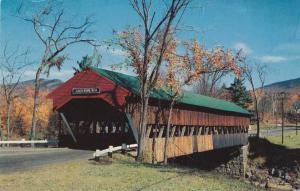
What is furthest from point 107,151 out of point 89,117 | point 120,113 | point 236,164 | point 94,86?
point 236,164

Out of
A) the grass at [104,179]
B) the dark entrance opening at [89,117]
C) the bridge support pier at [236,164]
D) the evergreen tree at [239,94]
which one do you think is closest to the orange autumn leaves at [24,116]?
the evergreen tree at [239,94]

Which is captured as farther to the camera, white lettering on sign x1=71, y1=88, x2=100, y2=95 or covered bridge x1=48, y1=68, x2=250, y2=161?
white lettering on sign x1=71, y1=88, x2=100, y2=95

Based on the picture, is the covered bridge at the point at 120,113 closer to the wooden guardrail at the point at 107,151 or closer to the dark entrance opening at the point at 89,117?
the dark entrance opening at the point at 89,117

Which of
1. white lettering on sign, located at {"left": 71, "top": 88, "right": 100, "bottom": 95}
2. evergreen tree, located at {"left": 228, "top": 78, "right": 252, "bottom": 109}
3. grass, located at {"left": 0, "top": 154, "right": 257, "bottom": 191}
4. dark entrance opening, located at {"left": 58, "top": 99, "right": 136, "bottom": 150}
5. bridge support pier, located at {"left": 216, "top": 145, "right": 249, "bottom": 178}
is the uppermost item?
evergreen tree, located at {"left": 228, "top": 78, "right": 252, "bottom": 109}

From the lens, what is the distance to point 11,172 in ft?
47.3

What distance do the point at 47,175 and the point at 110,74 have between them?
12.9 m

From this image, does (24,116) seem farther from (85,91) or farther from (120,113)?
(85,91)

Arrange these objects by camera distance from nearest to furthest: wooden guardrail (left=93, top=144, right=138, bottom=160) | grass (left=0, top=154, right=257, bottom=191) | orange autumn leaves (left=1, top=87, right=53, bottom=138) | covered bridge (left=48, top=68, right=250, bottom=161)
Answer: grass (left=0, top=154, right=257, bottom=191)
wooden guardrail (left=93, top=144, right=138, bottom=160)
covered bridge (left=48, top=68, right=250, bottom=161)
orange autumn leaves (left=1, top=87, right=53, bottom=138)

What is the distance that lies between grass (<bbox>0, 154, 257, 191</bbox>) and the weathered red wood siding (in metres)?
7.87

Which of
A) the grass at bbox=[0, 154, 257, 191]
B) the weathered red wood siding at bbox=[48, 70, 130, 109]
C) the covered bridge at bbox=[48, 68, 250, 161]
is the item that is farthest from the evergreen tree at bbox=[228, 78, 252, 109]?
the grass at bbox=[0, 154, 257, 191]

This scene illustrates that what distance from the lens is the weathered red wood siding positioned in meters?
24.2

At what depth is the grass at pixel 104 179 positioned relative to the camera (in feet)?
40.0

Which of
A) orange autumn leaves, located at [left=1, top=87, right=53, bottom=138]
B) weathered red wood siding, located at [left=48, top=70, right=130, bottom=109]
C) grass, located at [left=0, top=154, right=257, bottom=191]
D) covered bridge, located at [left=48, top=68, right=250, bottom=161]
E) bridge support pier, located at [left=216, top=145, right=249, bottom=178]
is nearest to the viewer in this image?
grass, located at [left=0, top=154, right=257, bottom=191]

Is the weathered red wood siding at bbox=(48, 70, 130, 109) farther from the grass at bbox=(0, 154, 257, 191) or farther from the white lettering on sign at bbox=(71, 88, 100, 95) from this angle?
the grass at bbox=(0, 154, 257, 191)
